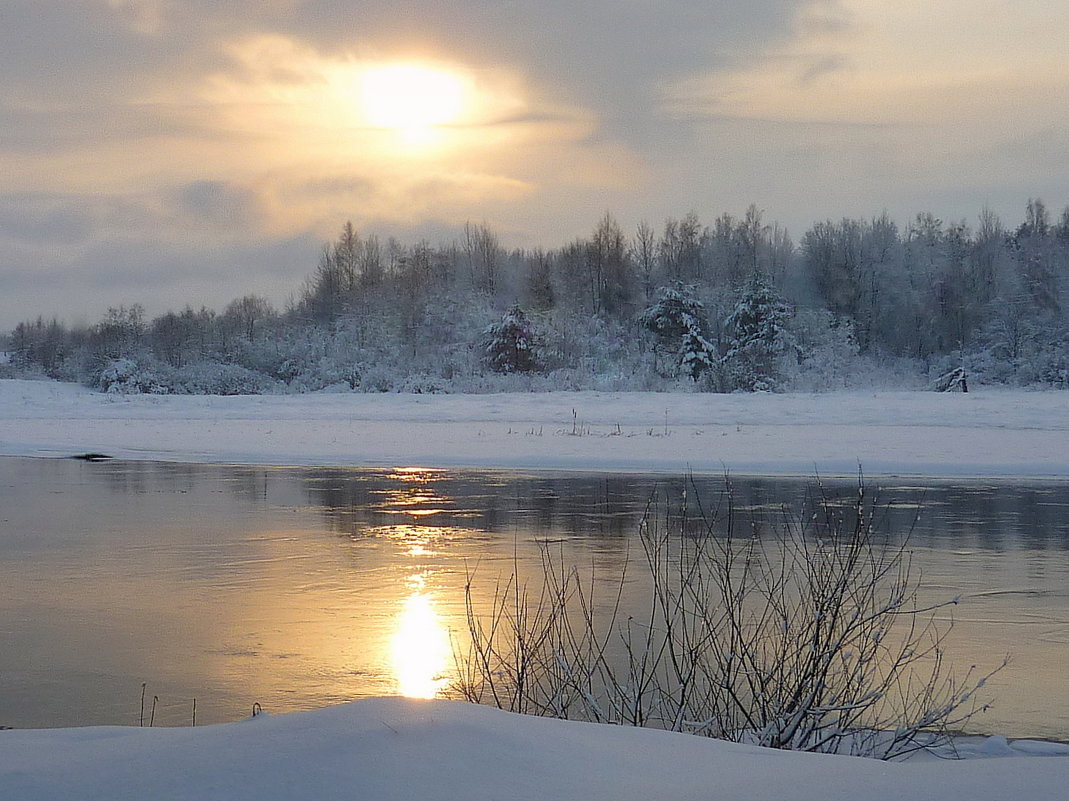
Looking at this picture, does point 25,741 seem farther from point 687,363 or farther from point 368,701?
point 687,363

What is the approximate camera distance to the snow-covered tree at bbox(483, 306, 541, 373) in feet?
194

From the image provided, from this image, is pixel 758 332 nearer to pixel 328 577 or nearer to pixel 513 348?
pixel 513 348

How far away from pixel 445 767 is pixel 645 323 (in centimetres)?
5817

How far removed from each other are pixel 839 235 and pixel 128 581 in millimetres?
74509

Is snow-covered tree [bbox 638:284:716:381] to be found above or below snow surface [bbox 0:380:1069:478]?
above

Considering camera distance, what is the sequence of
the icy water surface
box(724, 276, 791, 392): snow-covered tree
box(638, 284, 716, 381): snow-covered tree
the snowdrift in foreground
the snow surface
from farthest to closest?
box(724, 276, 791, 392): snow-covered tree < box(638, 284, 716, 381): snow-covered tree < the snow surface < the icy water surface < the snowdrift in foreground

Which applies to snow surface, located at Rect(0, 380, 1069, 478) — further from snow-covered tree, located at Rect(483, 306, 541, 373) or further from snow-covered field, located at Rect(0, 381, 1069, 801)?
snow-covered tree, located at Rect(483, 306, 541, 373)

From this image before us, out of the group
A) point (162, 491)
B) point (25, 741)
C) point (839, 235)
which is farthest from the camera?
Result: point (839, 235)

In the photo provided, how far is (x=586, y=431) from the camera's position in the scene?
28.4 metres

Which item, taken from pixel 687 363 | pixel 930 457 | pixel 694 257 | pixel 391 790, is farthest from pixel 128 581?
pixel 694 257

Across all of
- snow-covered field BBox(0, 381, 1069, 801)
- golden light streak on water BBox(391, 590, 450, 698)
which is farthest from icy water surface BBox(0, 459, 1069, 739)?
snow-covered field BBox(0, 381, 1069, 801)

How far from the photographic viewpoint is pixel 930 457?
2192cm

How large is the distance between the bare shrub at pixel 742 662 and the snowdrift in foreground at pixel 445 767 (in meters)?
0.88

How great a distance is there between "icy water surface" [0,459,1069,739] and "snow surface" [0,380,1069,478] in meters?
3.63
